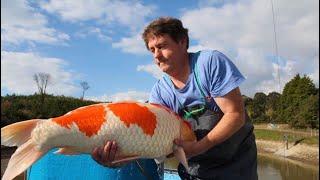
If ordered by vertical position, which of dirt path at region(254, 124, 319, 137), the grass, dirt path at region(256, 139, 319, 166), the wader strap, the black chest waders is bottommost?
dirt path at region(256, 139, 319, 166)

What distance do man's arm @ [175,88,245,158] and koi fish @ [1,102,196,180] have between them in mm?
150

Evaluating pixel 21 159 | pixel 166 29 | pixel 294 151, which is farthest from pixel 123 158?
pixel 294 151

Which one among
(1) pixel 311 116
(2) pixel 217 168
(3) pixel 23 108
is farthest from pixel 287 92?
(2) pixel 217 168

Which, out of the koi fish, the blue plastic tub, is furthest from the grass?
the koi fish

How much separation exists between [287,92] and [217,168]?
160ft

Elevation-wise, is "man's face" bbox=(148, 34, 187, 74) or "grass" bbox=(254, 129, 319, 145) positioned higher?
"man's face" bbox=(148, 34, 187, 74)

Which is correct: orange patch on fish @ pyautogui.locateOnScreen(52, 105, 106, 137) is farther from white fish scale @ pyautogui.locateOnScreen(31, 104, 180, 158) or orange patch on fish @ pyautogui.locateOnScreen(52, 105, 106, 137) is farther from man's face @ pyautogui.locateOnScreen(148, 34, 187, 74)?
man's face @ pyautogui.locateOnScreen(148, 34, 187, 74)

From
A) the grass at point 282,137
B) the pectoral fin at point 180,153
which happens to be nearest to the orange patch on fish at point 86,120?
the pectoral fin at point 180,153

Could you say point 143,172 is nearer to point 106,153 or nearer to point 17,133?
point 106,153

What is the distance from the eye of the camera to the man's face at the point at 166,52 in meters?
2.83

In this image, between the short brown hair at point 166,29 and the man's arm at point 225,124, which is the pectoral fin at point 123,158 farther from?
the short brown hair at point 166,29

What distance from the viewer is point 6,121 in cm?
3528

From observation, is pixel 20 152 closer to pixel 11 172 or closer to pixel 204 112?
pixel 11 172

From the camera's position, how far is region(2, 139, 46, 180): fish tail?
2373 mm
